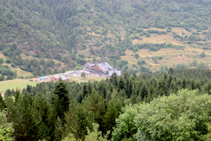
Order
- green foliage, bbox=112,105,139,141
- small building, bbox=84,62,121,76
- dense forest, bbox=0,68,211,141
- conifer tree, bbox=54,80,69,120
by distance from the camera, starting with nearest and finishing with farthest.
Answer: dense forest, bbox=0,68,211,141, green foliage, bbox=112,105,139,141, conifer tree, bbox=54,80,69,120, small building, bbox=84,62,121,76

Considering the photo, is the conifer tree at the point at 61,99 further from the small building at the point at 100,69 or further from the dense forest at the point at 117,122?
the small building at the point at 100,69

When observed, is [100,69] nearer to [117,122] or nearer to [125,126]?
[117,122]

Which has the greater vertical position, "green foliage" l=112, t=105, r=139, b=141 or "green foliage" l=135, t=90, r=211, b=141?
"green foliage" l=135, t=90, r=211, b=141

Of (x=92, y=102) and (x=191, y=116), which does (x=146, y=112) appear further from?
(x=92, y=102)

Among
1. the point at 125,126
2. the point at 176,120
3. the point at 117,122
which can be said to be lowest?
the point at 125,126

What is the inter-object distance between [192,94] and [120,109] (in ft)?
45.2

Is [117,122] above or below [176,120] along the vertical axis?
below

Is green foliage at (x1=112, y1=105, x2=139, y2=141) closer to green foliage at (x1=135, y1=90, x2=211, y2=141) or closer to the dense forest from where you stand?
the dense forest

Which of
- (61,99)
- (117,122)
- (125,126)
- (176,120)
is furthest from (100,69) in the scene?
(176,120)

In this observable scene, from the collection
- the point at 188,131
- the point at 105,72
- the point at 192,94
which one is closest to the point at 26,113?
the point at 188,131

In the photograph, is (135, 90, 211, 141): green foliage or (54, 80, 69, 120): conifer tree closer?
(135, 90, 211, 141): green foliage

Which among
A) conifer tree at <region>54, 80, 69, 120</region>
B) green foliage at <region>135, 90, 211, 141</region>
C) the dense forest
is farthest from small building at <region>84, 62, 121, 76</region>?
green foliage at <region>135, 90, 211, 141</region>

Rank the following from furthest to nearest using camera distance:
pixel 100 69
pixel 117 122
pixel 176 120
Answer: pixel 100 69
pixel 117 122
pixel 176 120

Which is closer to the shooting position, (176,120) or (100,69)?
(176,120)
